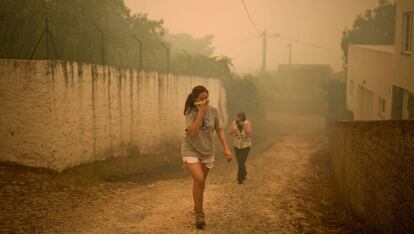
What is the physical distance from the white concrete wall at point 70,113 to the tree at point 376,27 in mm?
24014

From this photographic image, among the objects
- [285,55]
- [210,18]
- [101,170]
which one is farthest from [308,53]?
[101,170]

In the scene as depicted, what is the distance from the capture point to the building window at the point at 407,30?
41.1 feet

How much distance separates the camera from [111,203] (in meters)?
6.71

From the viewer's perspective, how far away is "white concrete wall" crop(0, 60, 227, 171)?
7711 millimetres

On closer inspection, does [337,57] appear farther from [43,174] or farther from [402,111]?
[43,174]

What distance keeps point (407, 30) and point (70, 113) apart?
435 inches

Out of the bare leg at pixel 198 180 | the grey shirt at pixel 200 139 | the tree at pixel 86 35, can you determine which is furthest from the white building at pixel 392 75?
the bare leg at pixel 198 180

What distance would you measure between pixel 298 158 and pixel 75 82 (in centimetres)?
899

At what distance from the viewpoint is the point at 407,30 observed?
12859 mm

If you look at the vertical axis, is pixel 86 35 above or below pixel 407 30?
below

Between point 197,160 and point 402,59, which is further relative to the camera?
point 402,59

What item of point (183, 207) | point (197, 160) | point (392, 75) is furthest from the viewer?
point (392, 75)

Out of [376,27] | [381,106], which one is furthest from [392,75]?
[376,27]

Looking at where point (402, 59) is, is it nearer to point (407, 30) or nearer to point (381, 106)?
point (407, 30)
